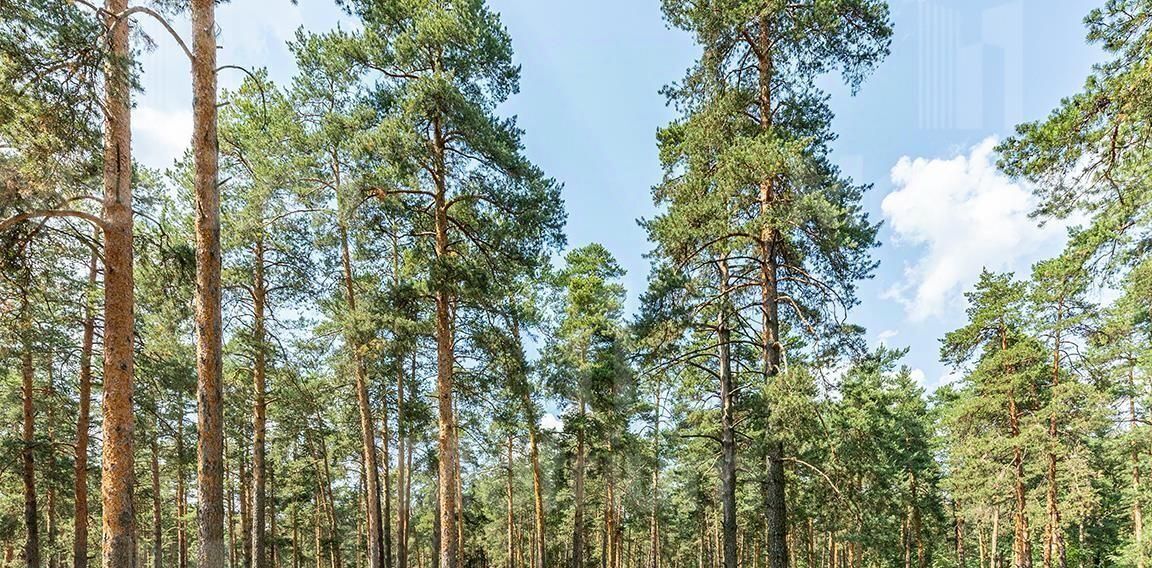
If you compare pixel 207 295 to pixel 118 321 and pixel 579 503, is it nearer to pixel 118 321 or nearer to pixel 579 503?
pixel 118 321

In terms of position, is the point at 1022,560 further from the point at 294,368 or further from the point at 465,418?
the point at 294,368

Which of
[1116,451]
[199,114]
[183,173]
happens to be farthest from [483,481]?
[1116,451]

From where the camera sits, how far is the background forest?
19.2ft

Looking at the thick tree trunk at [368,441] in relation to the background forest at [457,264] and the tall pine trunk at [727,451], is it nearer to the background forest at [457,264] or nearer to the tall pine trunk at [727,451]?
the background forest at [457,264]

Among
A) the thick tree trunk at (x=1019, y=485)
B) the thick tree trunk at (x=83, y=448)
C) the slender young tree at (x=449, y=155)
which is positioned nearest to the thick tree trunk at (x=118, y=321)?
the slender young tree at (x=449, y=155)

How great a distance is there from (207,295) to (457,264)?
13.7 feet

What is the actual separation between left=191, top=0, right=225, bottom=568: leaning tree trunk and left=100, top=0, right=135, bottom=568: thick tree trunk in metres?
0.81

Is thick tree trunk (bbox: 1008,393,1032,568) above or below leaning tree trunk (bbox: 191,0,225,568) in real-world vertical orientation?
below

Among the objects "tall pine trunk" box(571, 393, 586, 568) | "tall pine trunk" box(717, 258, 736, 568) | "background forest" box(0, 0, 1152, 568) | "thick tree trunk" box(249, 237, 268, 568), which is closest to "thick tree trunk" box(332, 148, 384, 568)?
"background forest" box(0, 0, 1152, 568)

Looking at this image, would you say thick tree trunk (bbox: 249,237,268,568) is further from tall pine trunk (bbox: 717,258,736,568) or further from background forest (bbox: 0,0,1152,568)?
tall pine trunk (bbox: 717,258,736,568)

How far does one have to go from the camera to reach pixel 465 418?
16125 mm

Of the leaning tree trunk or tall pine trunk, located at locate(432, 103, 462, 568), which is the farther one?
tall pine trunk, located at locate(432, 103, 462, 568)

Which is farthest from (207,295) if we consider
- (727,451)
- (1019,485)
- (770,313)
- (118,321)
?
(1019,485)

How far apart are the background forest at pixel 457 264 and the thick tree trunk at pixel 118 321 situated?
0.11 feet
